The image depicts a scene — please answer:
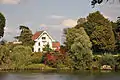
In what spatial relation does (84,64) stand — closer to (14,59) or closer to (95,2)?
(14,59)

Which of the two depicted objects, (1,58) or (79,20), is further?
(79,20)

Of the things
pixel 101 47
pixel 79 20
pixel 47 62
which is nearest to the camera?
pixel 47 62

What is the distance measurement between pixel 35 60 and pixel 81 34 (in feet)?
32.0

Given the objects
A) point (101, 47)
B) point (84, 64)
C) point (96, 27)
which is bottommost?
point (84, 64)

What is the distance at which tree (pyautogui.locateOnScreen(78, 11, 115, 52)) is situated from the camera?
215ft

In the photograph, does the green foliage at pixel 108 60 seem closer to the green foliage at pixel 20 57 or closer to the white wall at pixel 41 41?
the green foliage at pixel 20 57

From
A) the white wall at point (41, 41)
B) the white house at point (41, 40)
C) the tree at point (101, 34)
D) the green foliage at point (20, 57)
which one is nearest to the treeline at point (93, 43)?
the tree at point (101, 34)

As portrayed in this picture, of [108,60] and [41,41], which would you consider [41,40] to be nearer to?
[41,41]

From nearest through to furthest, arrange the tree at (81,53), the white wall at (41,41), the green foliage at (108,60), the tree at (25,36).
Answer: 1. the tree at (81,53)
2. the green foliage at (108,60)
3. the tree at (25,36)
4. the white wall at (41,41)

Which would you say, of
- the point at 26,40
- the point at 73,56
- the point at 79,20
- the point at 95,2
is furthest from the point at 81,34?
the point at 95,2

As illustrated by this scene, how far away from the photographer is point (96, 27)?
218 ft

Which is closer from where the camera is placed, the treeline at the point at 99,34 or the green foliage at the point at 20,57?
the green foliage at the point at 20,57

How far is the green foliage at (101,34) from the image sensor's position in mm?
65500

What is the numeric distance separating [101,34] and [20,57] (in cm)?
1854
